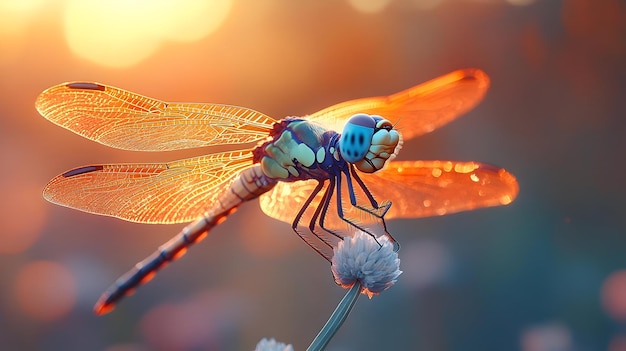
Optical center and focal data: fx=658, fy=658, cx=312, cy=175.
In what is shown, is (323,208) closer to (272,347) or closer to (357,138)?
(357,138)

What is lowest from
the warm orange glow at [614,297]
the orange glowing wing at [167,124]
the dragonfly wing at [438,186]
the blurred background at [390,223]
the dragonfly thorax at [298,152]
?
the warm orange glow at [614,297]

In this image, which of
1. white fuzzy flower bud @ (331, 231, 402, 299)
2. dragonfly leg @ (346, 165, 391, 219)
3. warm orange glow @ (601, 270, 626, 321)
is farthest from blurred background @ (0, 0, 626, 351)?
white fuzzy flower bud @ (331, 231, 402, 299)

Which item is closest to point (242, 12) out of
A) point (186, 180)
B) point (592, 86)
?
point (592, 86)

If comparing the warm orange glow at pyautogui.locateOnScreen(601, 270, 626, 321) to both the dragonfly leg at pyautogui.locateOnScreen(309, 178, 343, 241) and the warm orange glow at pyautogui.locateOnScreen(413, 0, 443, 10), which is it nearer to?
the dragonfly leg at pyautogui.locateOnScreen(309, 178, 343, 241)

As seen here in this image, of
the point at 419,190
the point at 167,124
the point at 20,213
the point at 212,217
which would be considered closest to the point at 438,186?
the point at 419,190

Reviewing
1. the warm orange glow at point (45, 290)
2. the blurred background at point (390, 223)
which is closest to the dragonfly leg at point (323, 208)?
the blurred background at point (390, 223)

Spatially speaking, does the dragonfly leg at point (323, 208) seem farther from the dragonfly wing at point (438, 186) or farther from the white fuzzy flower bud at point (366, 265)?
the white fuzzy flower bud at point (366, 265)
